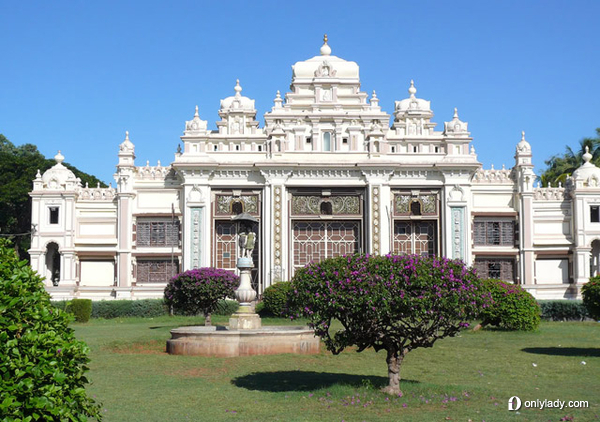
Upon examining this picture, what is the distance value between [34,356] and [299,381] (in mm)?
10006

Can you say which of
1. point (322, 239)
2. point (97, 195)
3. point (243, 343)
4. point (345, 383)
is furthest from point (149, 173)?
point (345, 383)

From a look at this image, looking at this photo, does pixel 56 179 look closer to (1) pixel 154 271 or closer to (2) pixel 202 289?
(1) pixel 154 271

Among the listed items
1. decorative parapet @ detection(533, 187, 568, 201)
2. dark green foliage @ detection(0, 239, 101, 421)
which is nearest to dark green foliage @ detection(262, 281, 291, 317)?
decorative parapet @ detection(533, 187, 568, 201)

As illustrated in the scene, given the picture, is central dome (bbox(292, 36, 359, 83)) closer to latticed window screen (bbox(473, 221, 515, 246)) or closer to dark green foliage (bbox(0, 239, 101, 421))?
latticed window screen (bbox(473, 221, 515, 246))

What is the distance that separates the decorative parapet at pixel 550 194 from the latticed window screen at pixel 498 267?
4.29m

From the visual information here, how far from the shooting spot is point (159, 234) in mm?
45312

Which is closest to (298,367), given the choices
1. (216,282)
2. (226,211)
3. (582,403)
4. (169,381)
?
(169,381)

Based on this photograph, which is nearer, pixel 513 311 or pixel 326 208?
pixel 513 311

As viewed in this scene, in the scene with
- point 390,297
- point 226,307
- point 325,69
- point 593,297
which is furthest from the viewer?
point 325,69

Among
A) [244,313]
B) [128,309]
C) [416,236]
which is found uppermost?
[416,236]

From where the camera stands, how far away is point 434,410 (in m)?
13.5

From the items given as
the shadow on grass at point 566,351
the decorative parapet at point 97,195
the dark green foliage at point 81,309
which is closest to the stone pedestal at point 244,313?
the shadow on grass at point 566,351

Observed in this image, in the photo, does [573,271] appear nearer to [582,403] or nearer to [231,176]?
[231,176]

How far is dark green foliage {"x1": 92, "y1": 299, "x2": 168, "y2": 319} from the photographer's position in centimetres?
4047
